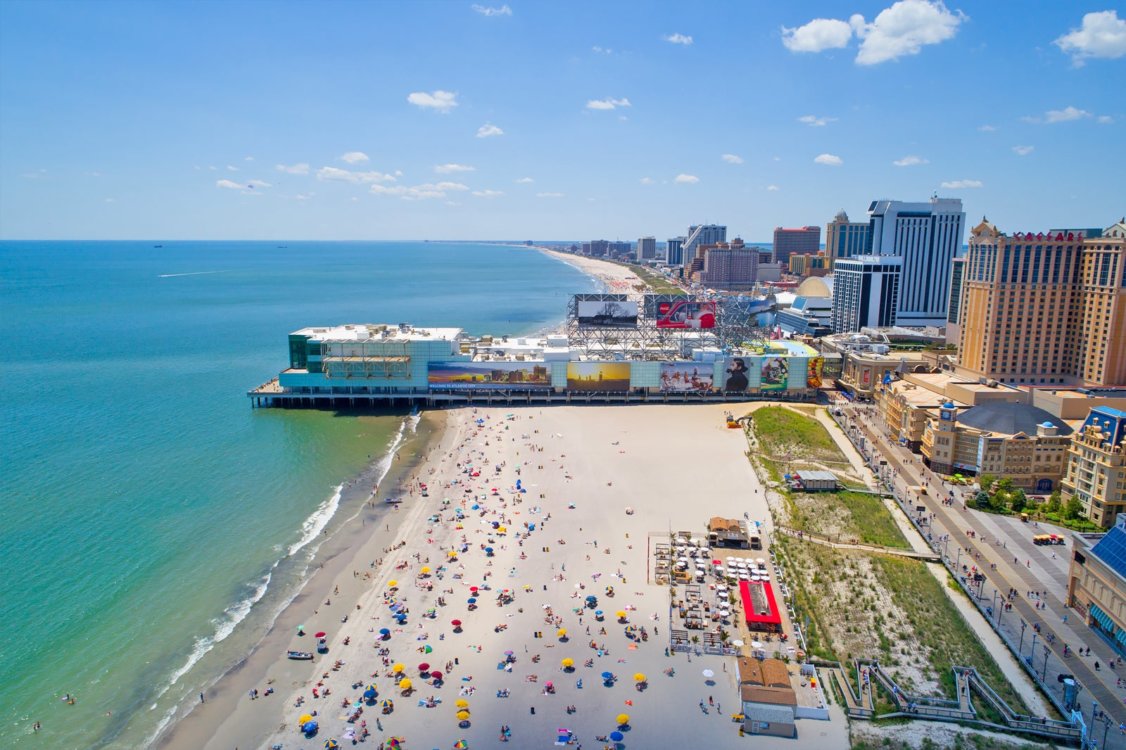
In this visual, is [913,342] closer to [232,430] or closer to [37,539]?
[232,430]

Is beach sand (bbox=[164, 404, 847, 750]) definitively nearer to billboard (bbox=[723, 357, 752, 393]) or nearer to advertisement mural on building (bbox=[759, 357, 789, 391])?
billboard (bbox=[723, 357, 752, 393])

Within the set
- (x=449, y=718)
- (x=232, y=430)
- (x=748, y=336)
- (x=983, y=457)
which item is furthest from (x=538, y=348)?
(x=449, y=718)

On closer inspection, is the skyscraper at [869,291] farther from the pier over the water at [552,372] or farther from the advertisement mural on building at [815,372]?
the advertisement mural on building at [815,372]

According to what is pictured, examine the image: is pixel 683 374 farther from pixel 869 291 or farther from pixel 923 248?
pixel 923 248

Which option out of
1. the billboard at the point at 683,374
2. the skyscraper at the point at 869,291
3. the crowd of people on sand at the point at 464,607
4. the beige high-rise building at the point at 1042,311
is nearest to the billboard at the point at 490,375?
the billboard at the point at 683,374

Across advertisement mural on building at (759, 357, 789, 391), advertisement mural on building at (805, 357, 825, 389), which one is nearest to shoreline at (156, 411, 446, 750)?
advertisement mural on building at (759, 357, 789, 391)
